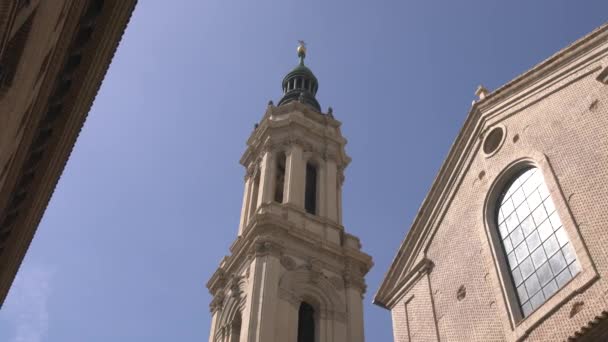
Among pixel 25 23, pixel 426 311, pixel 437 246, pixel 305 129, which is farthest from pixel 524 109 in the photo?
pixel 305 129

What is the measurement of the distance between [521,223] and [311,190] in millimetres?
23484

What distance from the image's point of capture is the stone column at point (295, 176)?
3378cm

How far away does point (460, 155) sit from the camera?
16.4m

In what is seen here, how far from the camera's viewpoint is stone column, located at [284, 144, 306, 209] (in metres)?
33.8

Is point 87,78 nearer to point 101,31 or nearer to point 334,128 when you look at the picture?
point 101,31

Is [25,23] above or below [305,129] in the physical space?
below

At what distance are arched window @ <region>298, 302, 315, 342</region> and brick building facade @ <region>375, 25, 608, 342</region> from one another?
1259 cm

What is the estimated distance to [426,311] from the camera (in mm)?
14898

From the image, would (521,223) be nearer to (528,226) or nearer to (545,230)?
(528,226)

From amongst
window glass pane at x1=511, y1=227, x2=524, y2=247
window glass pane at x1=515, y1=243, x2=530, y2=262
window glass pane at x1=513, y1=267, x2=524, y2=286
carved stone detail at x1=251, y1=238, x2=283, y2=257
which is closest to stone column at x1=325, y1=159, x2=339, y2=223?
carved stone detail at x1=251, y1=238, x2=283, y2=257

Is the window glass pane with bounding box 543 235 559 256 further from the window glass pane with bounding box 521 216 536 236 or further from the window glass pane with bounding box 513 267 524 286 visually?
the window glass pane with bounding box 513 267 524 286

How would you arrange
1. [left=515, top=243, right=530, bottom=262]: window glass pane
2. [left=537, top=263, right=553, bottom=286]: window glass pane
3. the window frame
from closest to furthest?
the window frame
[left=537, top=263, right=553, bottom=286]: window glass pane
[left=515, top=243, right=530, bottom=262]: window glass pane

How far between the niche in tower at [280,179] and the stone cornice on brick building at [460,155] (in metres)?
19.7

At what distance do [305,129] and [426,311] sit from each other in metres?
24.3
